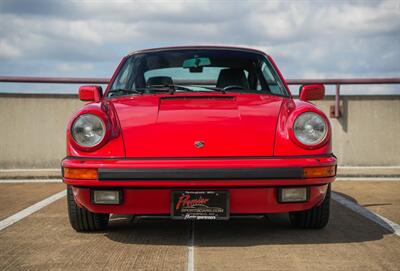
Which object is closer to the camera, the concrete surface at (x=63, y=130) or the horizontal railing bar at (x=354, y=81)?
the concrete surface at (x=63, y=130)

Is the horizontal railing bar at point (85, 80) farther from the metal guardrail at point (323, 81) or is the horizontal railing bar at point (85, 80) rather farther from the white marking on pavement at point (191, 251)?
the white marking on pavement at point (191, 251)

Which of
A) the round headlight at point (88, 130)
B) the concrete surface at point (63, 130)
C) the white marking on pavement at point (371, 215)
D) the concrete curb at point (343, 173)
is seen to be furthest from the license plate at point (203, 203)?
the concrete surface at point (63, 130)

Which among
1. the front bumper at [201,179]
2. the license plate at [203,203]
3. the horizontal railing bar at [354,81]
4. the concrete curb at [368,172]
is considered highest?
the horizontal railing bar at [354,81]

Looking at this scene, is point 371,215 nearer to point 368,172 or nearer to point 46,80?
point 368,172

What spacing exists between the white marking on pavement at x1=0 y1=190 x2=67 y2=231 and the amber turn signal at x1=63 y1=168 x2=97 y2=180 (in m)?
1.05

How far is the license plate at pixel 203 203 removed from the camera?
156 inches

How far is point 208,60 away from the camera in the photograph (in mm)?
5441

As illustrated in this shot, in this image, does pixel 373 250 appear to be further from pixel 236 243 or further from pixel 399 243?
pixel 236 243

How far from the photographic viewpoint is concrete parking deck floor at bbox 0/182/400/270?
11.8 feet

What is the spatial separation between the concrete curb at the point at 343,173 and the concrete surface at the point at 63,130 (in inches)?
14.7

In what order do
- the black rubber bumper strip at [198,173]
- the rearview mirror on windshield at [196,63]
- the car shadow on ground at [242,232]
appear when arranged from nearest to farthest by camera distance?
the black rubber bumper strip at [198,173] → the car shadow on ground at [242,232] → the rearview mirror on windshield at [196,63]

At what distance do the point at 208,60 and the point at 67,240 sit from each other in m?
2.06

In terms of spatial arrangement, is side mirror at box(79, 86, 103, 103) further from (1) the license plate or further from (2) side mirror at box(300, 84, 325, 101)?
(2) side mirror at box(300, 84, 325, 101)

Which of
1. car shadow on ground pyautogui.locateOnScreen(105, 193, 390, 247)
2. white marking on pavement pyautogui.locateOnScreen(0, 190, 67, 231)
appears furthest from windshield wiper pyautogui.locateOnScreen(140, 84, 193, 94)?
white marking on pavement pyautogui.locateOnScreen(0, 190, 67, 231)
